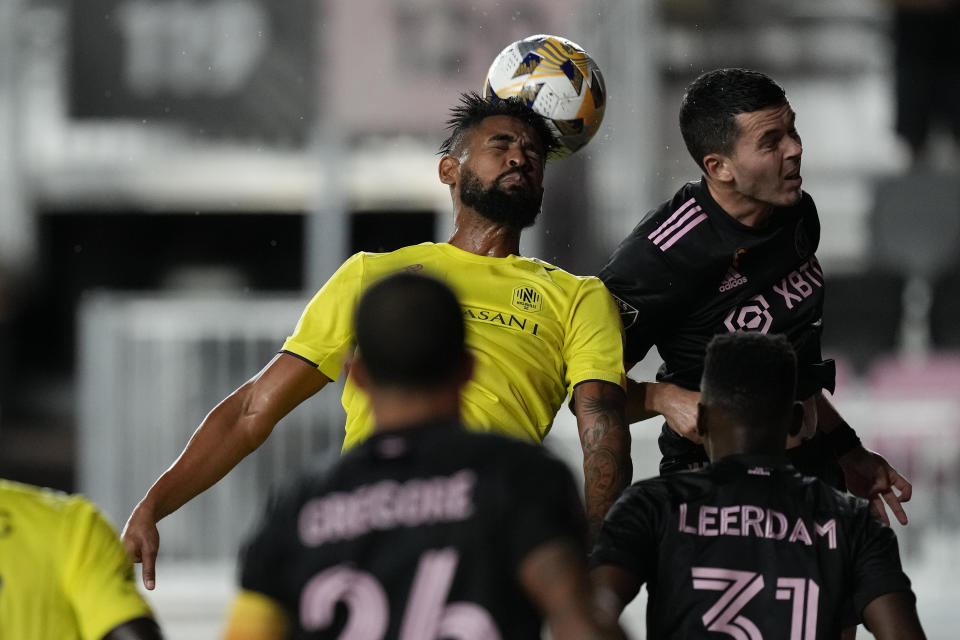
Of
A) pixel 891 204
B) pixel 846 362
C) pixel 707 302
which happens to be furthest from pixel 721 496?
pixel 891 204

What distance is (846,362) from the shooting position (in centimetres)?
1241

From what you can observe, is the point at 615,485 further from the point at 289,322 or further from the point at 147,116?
the point at 147,116

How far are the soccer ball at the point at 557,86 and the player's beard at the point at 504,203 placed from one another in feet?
1.77

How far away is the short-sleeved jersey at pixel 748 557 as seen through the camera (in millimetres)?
3363

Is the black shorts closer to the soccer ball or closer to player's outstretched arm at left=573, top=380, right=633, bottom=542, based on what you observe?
player's outstretched arm at left=573, top=380, right=633, bottom=542

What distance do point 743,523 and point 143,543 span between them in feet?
4.99

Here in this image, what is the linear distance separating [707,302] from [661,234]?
249 millimetres

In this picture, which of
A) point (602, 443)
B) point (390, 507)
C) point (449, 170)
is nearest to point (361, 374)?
point (390, 507)

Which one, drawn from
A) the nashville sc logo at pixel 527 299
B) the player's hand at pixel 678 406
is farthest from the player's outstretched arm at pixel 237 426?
the player's hand at pixel 678 406

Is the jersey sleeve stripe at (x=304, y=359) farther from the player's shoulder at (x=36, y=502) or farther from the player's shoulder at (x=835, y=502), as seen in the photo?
the player's shoulder at (x=36, y=502)

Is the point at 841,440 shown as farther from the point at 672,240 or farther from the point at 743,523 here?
the point at 743,523

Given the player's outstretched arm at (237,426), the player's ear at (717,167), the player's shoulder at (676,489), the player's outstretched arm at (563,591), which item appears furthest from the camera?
the player's ear at (717,167)

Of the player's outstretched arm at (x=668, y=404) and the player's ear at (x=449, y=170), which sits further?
the player's ear at (x=449, y=170)

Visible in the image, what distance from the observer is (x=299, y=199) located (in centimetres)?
1759
